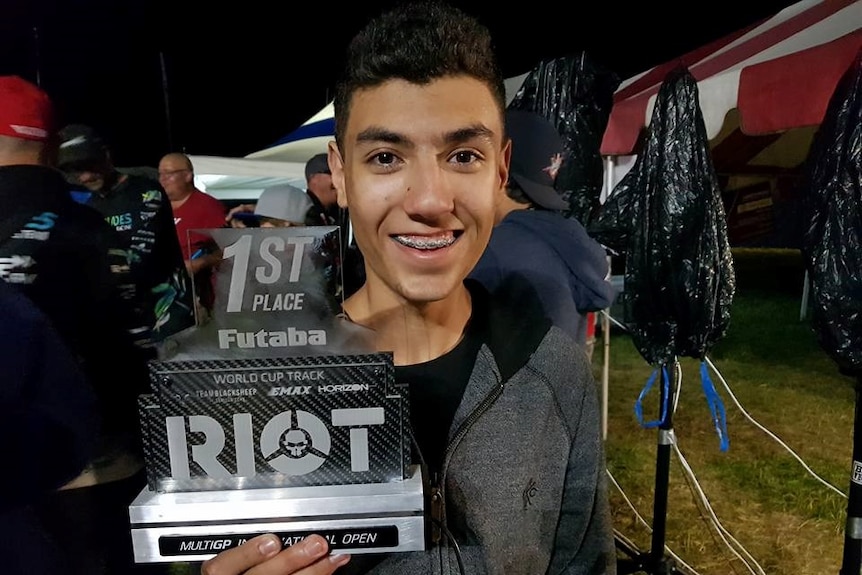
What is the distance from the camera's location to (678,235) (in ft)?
6.81

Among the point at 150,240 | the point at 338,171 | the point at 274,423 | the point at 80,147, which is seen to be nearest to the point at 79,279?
the point at 150,240

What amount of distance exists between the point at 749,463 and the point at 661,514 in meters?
1.81

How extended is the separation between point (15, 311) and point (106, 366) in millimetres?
231

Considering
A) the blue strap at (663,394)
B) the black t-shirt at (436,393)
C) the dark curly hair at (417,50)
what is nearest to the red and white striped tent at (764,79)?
the blue strap at (663,394)

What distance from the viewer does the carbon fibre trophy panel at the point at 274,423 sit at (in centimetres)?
63

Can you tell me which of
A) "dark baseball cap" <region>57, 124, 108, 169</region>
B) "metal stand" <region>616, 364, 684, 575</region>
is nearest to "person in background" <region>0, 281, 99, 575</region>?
"dark baseball cap" <region>57, 124, 108, 169</region>

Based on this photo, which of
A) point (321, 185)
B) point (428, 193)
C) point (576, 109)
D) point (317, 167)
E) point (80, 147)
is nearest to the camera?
point (428, 193)

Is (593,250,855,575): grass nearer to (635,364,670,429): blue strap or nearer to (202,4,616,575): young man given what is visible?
(635,364,670,429): blue strap

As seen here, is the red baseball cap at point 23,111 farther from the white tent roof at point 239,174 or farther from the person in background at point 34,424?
the white tent roof at point 239,174

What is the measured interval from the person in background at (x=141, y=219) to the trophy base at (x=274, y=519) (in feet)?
0.97

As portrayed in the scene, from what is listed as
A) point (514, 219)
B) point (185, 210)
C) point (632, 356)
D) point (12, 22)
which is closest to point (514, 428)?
point (514, 219)

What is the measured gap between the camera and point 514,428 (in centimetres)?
92

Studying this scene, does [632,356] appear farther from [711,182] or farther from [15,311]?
[15,311]

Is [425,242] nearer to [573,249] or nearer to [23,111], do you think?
[23,111]
